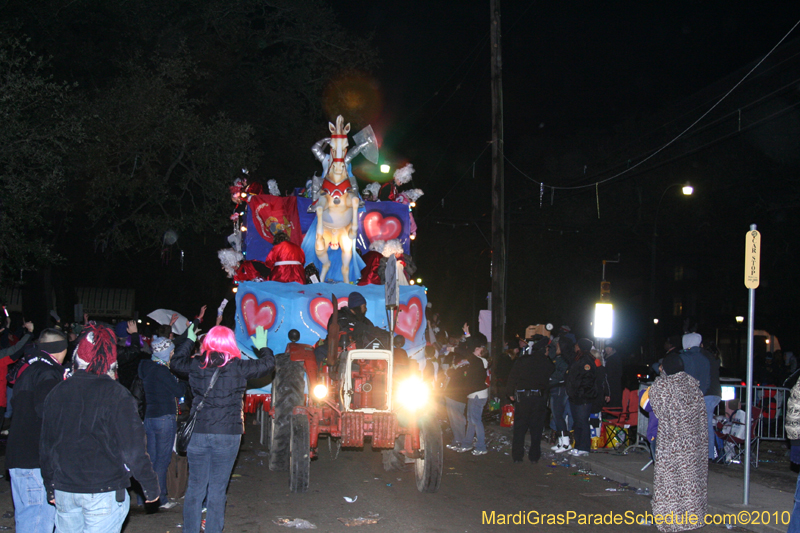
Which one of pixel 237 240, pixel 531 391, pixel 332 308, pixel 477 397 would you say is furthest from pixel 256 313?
pixel 531 391

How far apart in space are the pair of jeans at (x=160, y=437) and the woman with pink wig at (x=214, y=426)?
5.45 feet

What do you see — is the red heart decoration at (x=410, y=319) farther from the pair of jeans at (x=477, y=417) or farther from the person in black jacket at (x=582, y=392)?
the person in black jacket at (x=582, y=392)

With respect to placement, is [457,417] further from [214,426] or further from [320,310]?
[214,426]

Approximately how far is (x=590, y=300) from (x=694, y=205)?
10152 mm

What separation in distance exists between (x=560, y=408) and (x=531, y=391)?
1.58 m

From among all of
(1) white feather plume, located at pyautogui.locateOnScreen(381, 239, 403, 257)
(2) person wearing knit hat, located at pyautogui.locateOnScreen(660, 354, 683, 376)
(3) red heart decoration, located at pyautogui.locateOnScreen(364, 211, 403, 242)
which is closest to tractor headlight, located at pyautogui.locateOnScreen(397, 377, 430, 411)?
(2) person wearing knit hat, located at pyautogui.locateOnScreen(660, 354, 683, 376)

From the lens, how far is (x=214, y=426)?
5.56 metres

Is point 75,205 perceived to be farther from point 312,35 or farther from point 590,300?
point 590,300

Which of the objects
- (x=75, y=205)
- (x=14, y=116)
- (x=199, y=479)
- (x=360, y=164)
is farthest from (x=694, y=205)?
(x=199, y=479)

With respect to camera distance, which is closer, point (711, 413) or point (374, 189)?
point (711, 413)

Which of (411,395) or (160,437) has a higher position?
(411,395)

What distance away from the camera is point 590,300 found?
3912 centimetres

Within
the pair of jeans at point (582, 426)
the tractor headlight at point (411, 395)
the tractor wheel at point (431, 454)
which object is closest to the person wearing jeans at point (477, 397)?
the pair of jeans at point (582, 426)

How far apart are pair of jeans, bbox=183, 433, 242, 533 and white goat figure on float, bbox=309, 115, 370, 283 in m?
7.79
